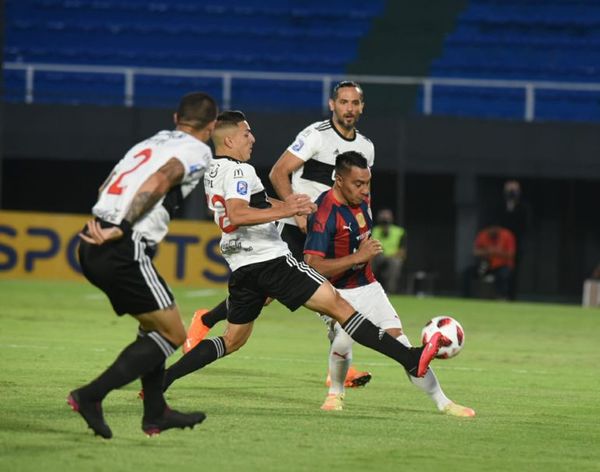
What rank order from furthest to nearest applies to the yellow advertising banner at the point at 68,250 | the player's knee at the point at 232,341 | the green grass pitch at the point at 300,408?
the yellow advertising banner at the point at 68,250, the player's knee at the point at 232,341, the green grass pitch at the point at 300,408

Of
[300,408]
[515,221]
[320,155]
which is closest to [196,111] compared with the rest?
[300,408]

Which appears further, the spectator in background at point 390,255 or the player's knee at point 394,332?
the spectator in background at point 390,255

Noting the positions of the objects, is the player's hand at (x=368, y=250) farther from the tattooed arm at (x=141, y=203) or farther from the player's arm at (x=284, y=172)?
the tattooed arm at (x=141, y=203)

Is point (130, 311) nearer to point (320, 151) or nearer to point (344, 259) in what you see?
point (344, 259)

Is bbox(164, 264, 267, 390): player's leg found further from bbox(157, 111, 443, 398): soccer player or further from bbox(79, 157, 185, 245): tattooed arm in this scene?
bbox(79, 157, 185, 245): tattooed arm

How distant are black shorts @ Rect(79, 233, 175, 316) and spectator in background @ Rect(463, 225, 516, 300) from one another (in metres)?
16.0

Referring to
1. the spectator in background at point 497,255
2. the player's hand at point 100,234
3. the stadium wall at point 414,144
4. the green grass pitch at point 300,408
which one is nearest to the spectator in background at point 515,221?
the spectator in background at point 497,255

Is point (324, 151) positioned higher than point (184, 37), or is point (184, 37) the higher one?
point (184, 37)

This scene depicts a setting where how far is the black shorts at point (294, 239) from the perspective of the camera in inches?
408

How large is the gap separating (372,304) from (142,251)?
2.31m

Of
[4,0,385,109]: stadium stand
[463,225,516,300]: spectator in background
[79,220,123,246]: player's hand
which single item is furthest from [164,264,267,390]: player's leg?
[4,0,385,109]: stadium stand

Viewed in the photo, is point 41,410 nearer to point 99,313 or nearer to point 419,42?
point 99,313

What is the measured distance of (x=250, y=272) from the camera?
8430 millimetres

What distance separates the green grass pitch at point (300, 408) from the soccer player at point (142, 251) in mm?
221
